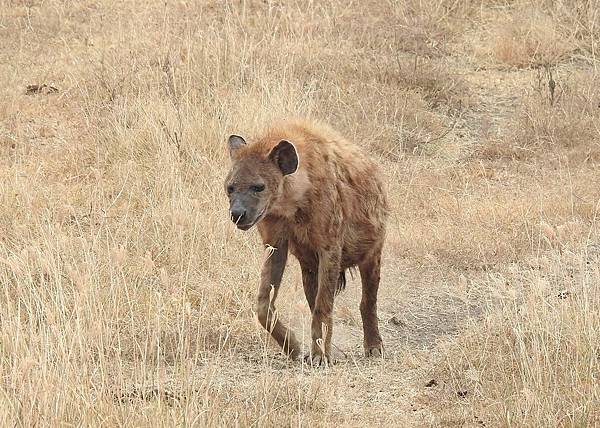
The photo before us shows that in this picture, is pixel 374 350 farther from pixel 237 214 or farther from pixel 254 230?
pixel 254 230

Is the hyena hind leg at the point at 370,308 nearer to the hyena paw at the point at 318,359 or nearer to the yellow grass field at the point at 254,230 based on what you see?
the yellow grass field at the point at 254,230

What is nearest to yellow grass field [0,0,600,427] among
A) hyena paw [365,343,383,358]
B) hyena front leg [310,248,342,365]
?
hyena paw [365,343,383,358]

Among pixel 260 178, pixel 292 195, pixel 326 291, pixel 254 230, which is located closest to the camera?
pixel 260 178

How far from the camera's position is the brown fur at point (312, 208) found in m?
5.76

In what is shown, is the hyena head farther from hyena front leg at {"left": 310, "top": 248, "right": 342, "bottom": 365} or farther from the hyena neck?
hyena front leg at {"left": 310, "top": 248, "right": 342, "bottom": 365}

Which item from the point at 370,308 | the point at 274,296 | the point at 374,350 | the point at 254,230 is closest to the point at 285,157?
the point at 274,296

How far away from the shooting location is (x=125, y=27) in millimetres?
11797

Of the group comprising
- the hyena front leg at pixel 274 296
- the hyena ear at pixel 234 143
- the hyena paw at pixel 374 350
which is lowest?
the hyena paw at pixel 374 350

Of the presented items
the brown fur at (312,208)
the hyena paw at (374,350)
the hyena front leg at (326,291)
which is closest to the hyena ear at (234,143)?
the brown fur at (312,208)

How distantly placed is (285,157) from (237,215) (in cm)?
42

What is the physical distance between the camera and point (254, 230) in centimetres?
789

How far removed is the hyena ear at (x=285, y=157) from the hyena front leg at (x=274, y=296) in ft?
1.50

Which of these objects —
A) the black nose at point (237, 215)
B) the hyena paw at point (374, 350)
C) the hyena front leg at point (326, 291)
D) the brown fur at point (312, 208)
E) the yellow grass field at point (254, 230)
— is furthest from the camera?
the hyena paw at point (374, 350)

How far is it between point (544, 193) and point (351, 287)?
82.6 inches
